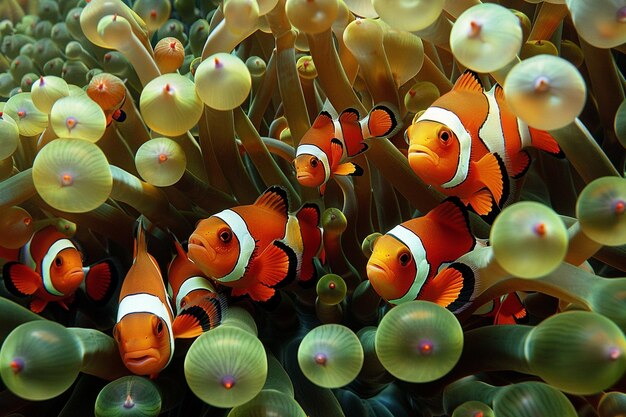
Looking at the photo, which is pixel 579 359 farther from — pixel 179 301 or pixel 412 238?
pixel 179 301

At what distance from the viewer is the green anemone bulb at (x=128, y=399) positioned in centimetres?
58

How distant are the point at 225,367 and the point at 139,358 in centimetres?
19

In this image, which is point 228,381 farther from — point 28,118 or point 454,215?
point 28,118

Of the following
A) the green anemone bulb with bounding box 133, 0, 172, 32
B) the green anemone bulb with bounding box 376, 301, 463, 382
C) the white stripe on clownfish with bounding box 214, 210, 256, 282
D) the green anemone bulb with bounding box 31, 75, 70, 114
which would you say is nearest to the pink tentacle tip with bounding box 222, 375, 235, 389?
the green anemone bulb with bounding box 376, 301, 463, 382

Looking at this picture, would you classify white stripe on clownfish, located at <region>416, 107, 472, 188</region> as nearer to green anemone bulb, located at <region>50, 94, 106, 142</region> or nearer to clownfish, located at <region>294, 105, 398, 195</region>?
clownfish, located at <region>294, 105, 398, 195</region>

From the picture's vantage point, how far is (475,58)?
1.72ft

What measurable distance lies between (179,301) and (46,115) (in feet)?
1.23

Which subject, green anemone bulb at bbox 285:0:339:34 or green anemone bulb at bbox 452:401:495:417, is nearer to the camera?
green anemone bulb at bbox 452:401:495:417

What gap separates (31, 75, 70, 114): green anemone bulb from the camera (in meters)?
0.82

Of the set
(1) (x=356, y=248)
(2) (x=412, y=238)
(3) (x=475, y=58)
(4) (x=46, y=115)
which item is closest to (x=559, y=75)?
(3) (x=475, y=58)

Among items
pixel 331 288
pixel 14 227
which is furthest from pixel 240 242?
pixel 14 227

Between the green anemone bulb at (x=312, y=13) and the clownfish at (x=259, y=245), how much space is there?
0.71 feet

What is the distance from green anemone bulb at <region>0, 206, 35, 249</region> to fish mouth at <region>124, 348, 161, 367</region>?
0.96 feet

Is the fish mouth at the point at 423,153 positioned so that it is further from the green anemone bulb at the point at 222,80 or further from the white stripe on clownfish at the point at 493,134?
the green anemone bulb at the point at 222,80
